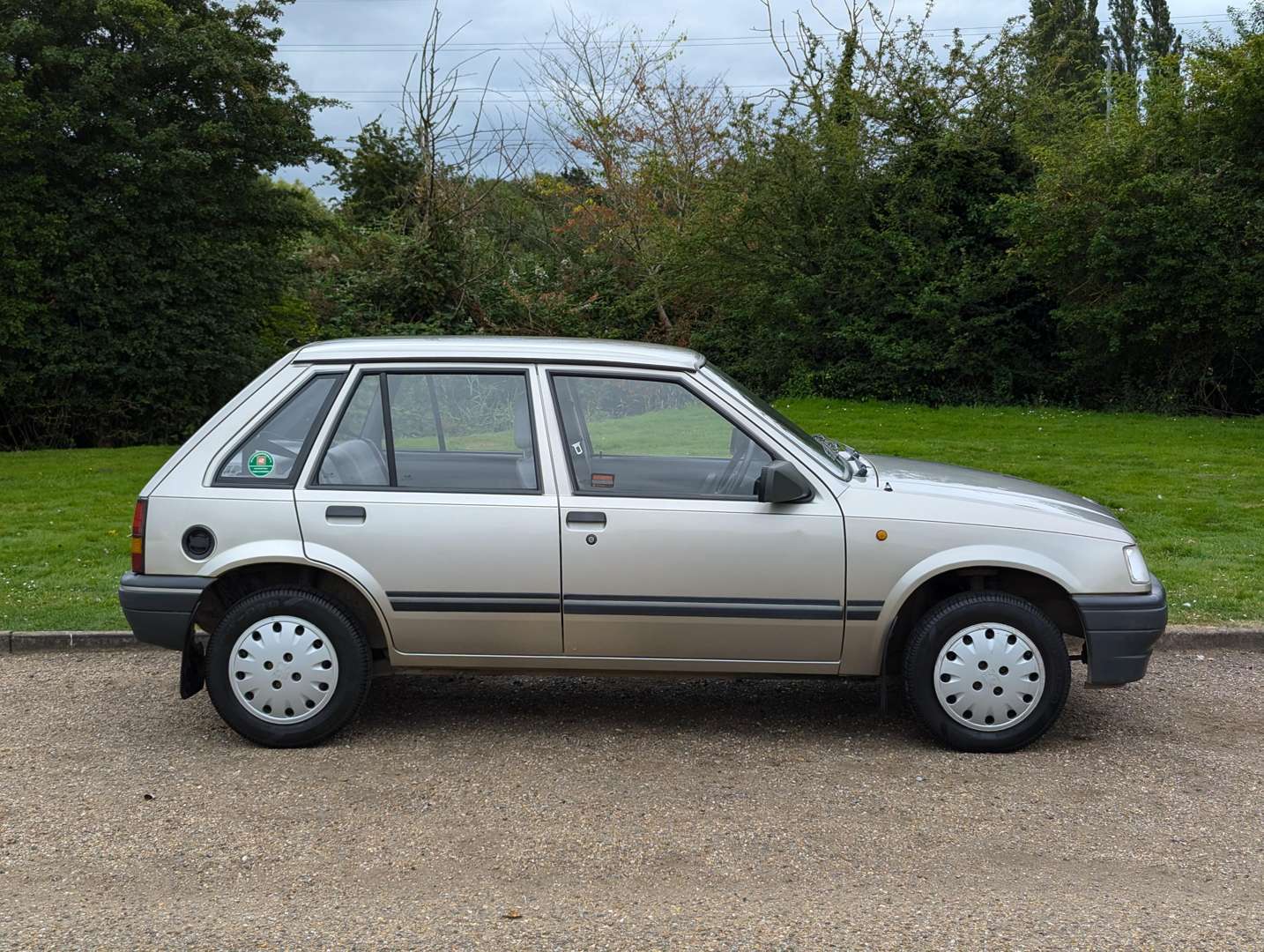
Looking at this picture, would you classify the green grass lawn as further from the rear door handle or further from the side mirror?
the side mirror

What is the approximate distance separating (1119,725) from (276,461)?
4026 millimetres

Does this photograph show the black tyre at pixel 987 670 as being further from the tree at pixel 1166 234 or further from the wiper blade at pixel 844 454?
the tree at pixel 1166 234

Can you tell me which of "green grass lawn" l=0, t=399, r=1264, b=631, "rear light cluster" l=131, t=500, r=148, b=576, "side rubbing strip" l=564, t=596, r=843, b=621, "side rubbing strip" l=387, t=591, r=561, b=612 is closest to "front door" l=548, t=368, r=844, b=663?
"side rubbing strip" l=564, t=596, r=843, b=621

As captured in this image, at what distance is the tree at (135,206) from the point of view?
68.5ft

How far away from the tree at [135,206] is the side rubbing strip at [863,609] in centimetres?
1922

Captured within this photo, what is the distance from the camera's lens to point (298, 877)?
4023 mm

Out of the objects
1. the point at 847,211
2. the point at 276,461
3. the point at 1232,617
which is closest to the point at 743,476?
the point at 276,461

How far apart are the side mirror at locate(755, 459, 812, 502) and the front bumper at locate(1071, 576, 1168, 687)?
1262mm

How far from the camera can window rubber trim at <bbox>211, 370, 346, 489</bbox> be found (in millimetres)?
5277

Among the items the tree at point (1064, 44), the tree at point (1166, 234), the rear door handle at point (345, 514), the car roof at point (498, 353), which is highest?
the tree at point (1064, 44)

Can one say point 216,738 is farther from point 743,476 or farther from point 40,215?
point 40,215

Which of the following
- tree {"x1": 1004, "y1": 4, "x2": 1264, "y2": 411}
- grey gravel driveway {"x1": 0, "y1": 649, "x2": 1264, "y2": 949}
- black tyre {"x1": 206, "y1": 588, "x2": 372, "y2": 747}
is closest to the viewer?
grey gravel driveway {"x1": 0, "y1": 649, "x2": 1264, "y2": 949}

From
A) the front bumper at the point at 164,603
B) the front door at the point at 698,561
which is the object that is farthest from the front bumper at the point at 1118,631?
the front bumper at the point at 164,603

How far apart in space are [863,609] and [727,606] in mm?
571
